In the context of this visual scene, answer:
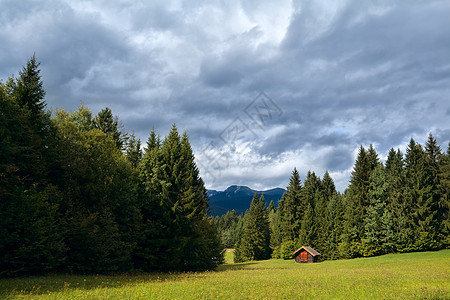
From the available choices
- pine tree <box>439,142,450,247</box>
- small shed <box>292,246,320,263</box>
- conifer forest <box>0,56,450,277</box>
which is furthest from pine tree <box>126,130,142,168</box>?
pine tree <box>439,142,450,247</box>

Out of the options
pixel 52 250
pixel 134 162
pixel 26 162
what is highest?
pixel 134 162

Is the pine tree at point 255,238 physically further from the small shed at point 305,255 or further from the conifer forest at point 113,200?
the conifer forest at point 113,200

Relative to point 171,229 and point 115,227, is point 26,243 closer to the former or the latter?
point 115,227

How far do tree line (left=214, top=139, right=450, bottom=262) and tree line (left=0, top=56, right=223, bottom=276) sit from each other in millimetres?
35320

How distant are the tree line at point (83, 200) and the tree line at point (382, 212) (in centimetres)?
3532

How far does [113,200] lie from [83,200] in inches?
107

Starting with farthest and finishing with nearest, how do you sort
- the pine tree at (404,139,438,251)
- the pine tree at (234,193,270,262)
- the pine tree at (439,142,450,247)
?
1. the pine tree at (234,193,270,262)
2. the pine tree at (404,139,438,251)
3. the pine tree at (439,142,450,247)

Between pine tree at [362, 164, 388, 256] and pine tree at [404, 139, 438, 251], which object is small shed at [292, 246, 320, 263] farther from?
pine tree at [404, 139, 438, 251]

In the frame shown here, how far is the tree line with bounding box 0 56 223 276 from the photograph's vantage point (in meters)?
20.3

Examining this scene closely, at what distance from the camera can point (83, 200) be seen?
27250 millimetres

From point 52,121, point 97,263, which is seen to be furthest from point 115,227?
point 52,121

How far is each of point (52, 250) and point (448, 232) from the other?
5868cm

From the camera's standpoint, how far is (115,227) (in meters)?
26.4

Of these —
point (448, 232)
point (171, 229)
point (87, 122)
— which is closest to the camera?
point (171, 229)
